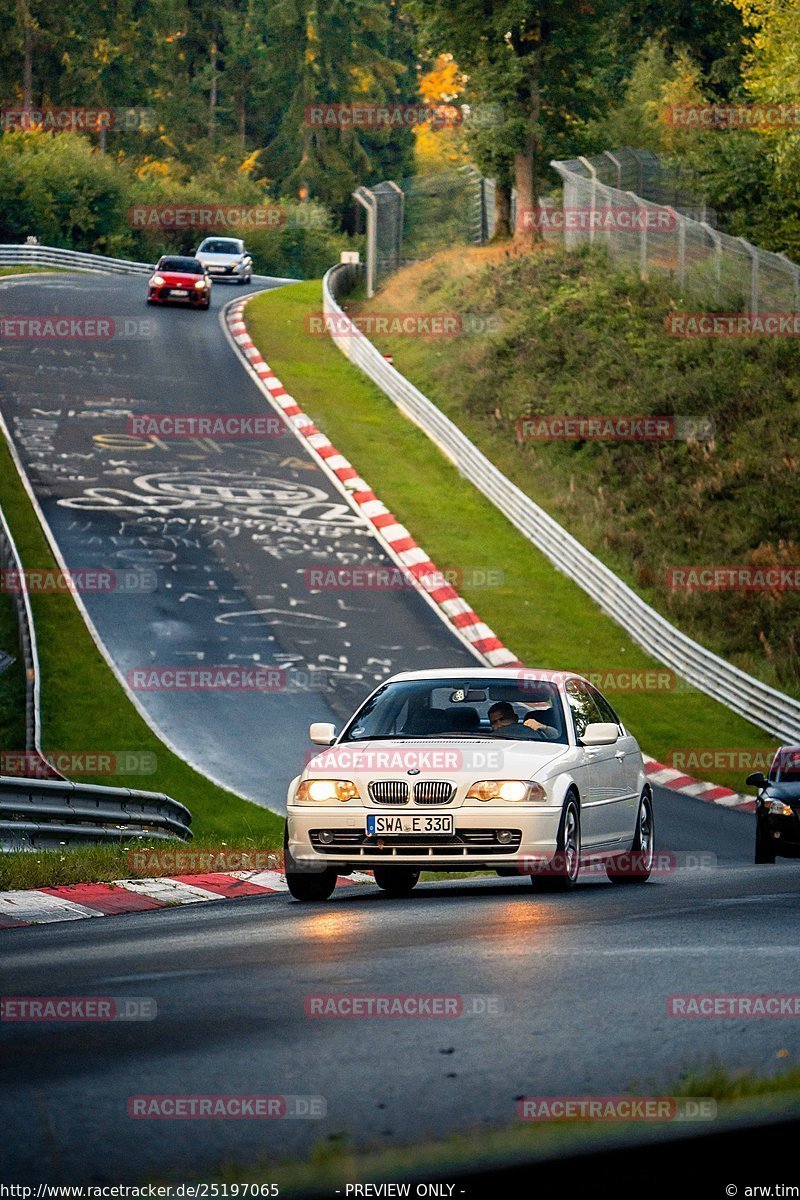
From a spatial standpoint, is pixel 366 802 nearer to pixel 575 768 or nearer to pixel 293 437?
pixel 575 768

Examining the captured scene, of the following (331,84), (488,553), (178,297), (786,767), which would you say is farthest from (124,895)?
(331,84)

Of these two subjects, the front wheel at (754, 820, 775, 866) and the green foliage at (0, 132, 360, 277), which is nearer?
the front wheel at (754, 820, 775, 866)

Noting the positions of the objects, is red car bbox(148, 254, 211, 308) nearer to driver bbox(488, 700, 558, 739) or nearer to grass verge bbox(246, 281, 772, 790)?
grass verge bbox(246, 281, 772, 790)

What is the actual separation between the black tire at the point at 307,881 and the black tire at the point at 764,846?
253 inches

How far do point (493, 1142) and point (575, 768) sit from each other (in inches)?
328

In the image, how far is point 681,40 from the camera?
6869 cm

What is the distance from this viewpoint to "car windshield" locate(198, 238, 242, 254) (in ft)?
222

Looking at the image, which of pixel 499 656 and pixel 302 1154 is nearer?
pixel 302 1154

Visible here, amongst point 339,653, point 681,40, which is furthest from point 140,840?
point 681,40

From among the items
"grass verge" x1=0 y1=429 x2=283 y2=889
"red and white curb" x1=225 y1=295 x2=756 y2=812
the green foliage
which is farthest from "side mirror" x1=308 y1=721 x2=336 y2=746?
the green foliage

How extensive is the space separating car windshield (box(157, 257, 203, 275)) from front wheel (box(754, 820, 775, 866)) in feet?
134

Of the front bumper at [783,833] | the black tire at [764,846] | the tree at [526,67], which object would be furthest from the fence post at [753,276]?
the front bumper at [783,833]

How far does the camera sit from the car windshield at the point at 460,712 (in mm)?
12172

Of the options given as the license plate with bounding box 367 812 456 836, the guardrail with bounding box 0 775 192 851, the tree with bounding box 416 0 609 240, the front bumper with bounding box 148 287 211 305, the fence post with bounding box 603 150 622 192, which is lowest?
the front bumper with bounding box 148 287 211 305
